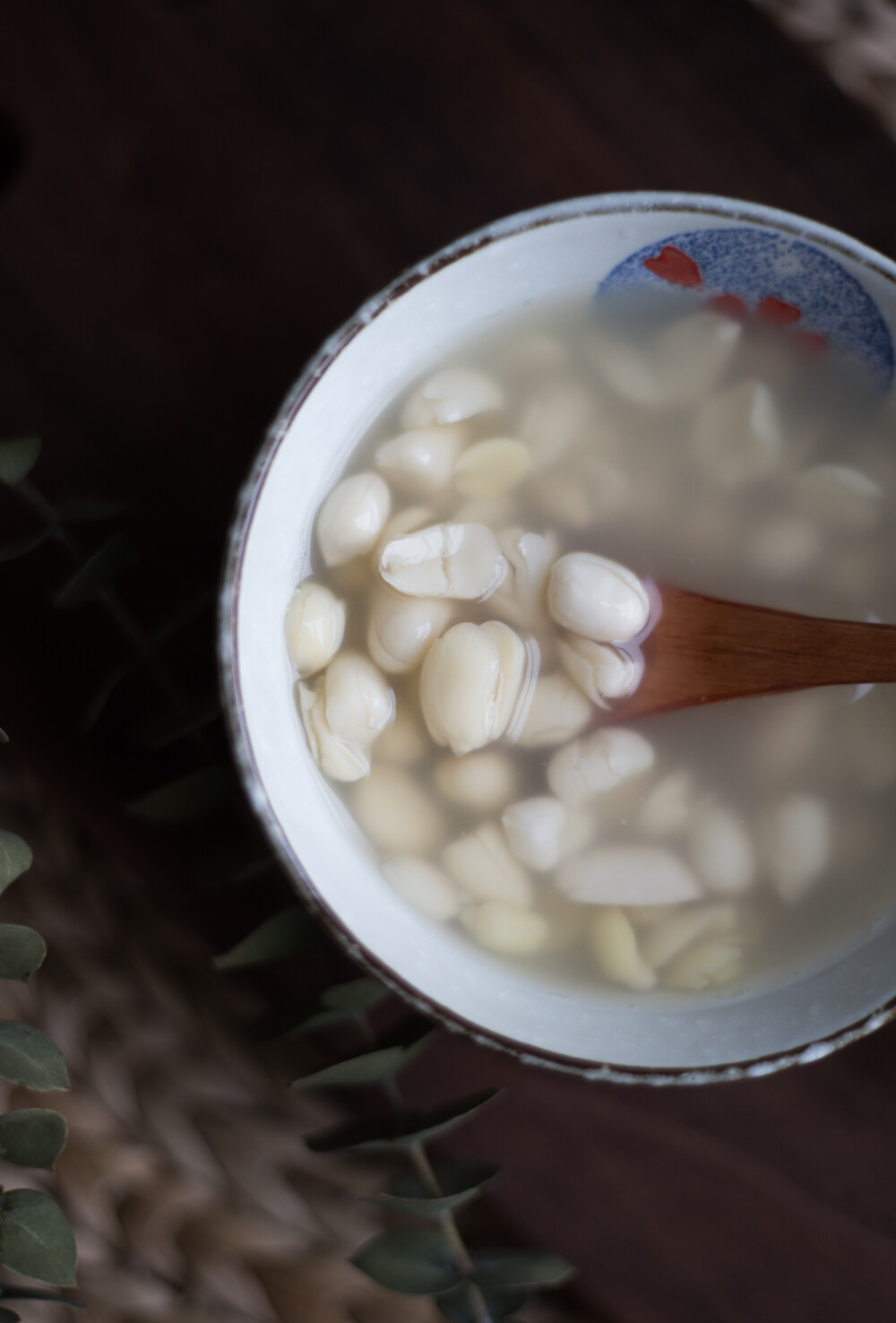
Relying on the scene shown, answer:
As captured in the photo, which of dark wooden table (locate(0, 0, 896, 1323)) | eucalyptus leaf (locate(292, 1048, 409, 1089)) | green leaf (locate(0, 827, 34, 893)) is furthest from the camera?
dark wooden table (locate(0, 0, 896, 1323))

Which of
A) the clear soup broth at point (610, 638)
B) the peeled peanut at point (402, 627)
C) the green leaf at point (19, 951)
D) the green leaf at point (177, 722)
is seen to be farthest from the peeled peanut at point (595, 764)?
the green leaf at point (19, 951)

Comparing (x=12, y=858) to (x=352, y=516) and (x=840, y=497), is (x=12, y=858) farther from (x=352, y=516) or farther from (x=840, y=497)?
(x=840, y=497)

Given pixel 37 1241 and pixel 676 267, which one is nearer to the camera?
pixel 37 1241

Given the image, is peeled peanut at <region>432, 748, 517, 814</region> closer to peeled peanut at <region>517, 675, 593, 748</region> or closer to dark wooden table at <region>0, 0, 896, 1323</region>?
peeled peanut at <region>517, 675, 593, 748</region>

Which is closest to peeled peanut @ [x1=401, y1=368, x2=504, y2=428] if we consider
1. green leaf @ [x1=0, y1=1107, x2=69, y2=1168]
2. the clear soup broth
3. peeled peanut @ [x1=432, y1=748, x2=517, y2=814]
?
the clear soup broth

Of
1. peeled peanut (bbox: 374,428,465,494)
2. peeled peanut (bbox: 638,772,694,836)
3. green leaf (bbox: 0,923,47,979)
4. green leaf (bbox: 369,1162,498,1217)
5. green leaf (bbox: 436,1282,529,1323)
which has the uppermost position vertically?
peeled peanut (bbox: 374,428,465,494)

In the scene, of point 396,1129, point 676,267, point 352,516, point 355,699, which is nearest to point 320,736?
point 355,699

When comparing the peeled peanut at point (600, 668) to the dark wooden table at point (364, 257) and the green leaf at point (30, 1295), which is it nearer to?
the dark wooden table at point (364, 257)
